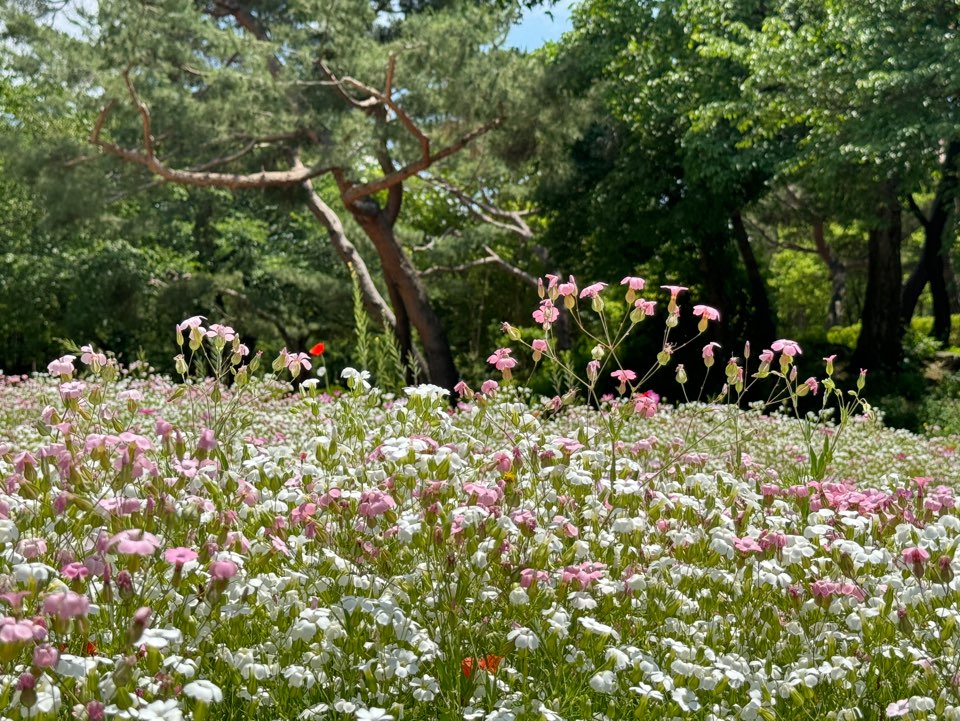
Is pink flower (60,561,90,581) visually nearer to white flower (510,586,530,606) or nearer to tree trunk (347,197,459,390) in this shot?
white flower (510,586,530,606)

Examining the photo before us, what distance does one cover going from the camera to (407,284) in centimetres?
1622

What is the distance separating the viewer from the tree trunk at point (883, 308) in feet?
57.6

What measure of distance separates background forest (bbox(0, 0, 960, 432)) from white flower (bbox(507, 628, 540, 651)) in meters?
11.3

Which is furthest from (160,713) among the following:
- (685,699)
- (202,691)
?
(685,699)

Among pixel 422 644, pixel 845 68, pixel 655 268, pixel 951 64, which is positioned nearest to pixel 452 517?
pixel 422 644

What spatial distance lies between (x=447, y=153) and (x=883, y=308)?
9140 millimetres

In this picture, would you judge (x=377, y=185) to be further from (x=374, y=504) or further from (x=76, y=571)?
(x=76, y=571)

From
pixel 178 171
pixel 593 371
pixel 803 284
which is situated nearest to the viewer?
pixel 593 371

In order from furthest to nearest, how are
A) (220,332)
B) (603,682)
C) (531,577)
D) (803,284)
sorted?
1. (803,284)
2. (220,332)
3. (531,577)
4. (603,682)

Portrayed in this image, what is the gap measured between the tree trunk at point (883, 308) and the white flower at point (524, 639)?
1662 centimetres

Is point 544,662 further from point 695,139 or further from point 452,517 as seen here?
point 695,139

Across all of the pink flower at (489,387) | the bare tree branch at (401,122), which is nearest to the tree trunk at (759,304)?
the bare tree branch at (401,122)

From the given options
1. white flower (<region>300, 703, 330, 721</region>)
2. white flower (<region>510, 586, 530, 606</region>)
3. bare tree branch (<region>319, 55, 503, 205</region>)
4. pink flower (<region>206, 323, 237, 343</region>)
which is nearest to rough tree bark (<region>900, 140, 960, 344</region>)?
bare tree branch (<region>319, 55, 503, 205</region>)

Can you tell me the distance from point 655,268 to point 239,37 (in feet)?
35.1
